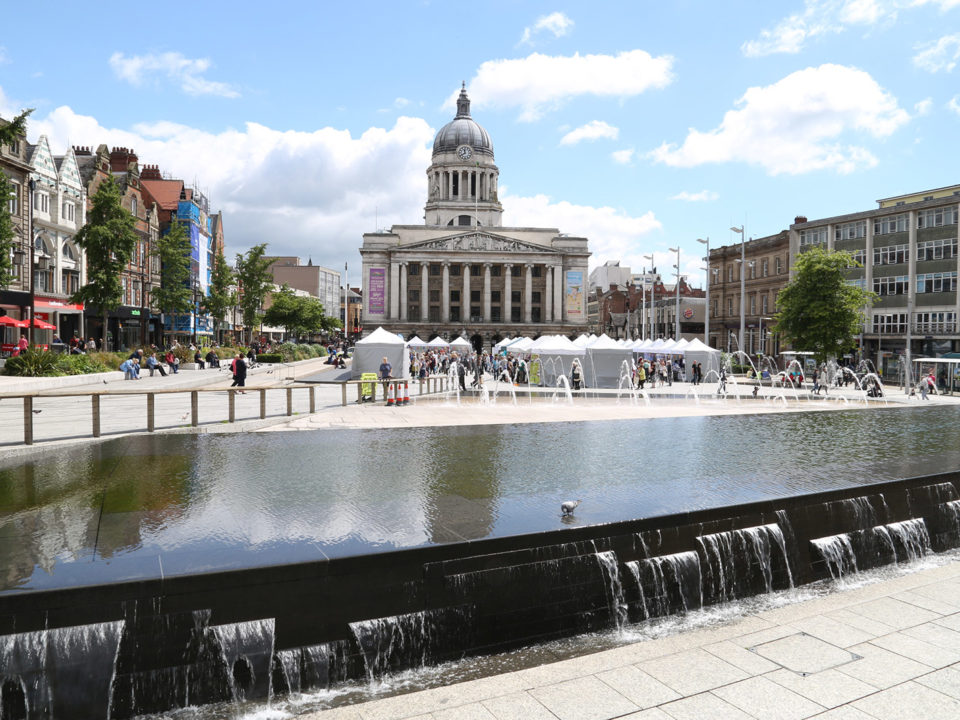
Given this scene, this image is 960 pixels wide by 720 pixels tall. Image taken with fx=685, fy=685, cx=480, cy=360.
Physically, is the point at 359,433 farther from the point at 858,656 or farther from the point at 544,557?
the point at 858,656

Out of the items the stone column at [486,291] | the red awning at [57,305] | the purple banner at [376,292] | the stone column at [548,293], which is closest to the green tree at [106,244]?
the red awning at [57,305]

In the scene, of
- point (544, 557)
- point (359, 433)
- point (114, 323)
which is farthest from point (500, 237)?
point (544, 557)

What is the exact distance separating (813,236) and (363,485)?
63295 mm

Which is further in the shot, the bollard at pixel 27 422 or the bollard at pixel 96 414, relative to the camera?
the bollard at pixel 96 414

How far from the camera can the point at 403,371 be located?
3591 centimetres

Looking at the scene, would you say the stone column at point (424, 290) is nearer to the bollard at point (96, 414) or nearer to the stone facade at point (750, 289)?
the stone facade at point (750, 289)

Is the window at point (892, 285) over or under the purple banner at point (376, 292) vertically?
under

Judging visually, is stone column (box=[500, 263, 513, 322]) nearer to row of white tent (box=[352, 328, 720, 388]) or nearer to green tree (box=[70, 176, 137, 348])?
row of white tent (box=[352, 328, 720, 388])

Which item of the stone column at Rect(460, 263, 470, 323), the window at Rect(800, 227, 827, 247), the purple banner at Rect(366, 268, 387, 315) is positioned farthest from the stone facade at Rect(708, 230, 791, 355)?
the purple banner at Rect(366, 268, 387, 315)

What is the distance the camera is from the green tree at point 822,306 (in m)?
43.7

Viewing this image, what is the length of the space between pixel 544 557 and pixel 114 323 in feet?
183

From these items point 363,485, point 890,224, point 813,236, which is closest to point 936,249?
point 890,224

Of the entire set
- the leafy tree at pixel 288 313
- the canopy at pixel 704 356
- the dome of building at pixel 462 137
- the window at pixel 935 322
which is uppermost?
the dome of building at pixel 462 137

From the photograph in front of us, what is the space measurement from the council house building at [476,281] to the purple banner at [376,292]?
0.15 m
